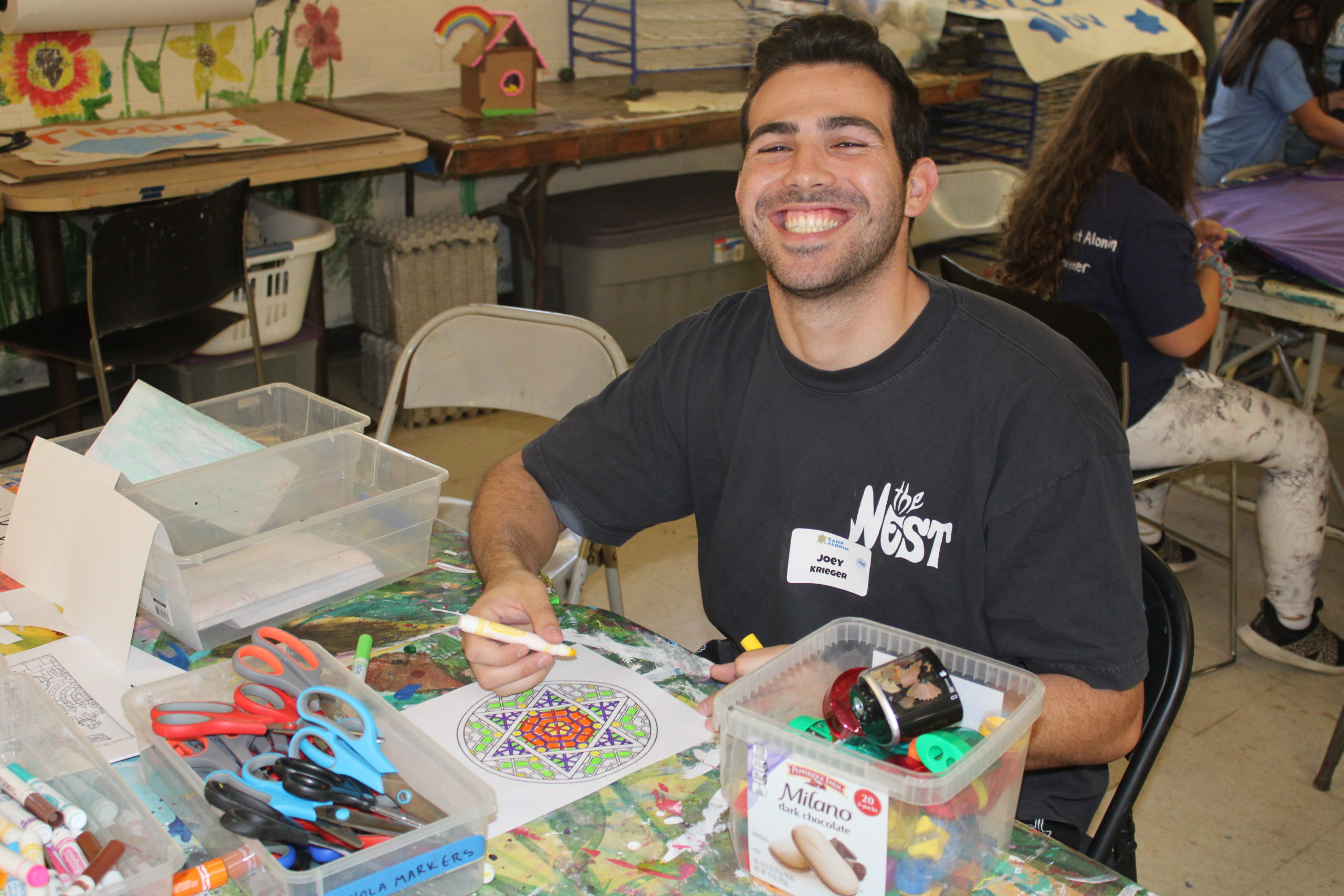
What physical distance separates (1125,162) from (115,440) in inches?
72.8

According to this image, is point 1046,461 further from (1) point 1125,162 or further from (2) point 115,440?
(1) point 1125,162

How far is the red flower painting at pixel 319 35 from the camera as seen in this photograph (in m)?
3.48

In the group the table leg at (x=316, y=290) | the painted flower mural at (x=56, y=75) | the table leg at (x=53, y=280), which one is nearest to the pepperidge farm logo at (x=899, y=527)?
the table leg at (x=53, y=280)

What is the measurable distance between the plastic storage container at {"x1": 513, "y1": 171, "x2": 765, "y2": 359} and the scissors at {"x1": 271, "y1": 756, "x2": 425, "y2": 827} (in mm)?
2812

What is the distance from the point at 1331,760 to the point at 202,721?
199 cm

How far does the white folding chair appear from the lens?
185 centimetres

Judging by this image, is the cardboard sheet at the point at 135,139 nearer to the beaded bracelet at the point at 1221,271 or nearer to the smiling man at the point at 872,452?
the smiling man at the point at 872,452

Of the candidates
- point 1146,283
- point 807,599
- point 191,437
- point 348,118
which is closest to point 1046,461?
point 807,599

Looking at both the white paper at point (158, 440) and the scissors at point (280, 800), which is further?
the white paper at point (158, 440)

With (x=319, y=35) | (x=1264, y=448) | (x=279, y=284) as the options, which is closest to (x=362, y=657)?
(x=1264, y=448)

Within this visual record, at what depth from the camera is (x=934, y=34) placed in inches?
169

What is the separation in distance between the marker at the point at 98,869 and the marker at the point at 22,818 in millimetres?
36

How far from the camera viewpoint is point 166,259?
242 centimetres

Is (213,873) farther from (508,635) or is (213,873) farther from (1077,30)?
(1077,30)
